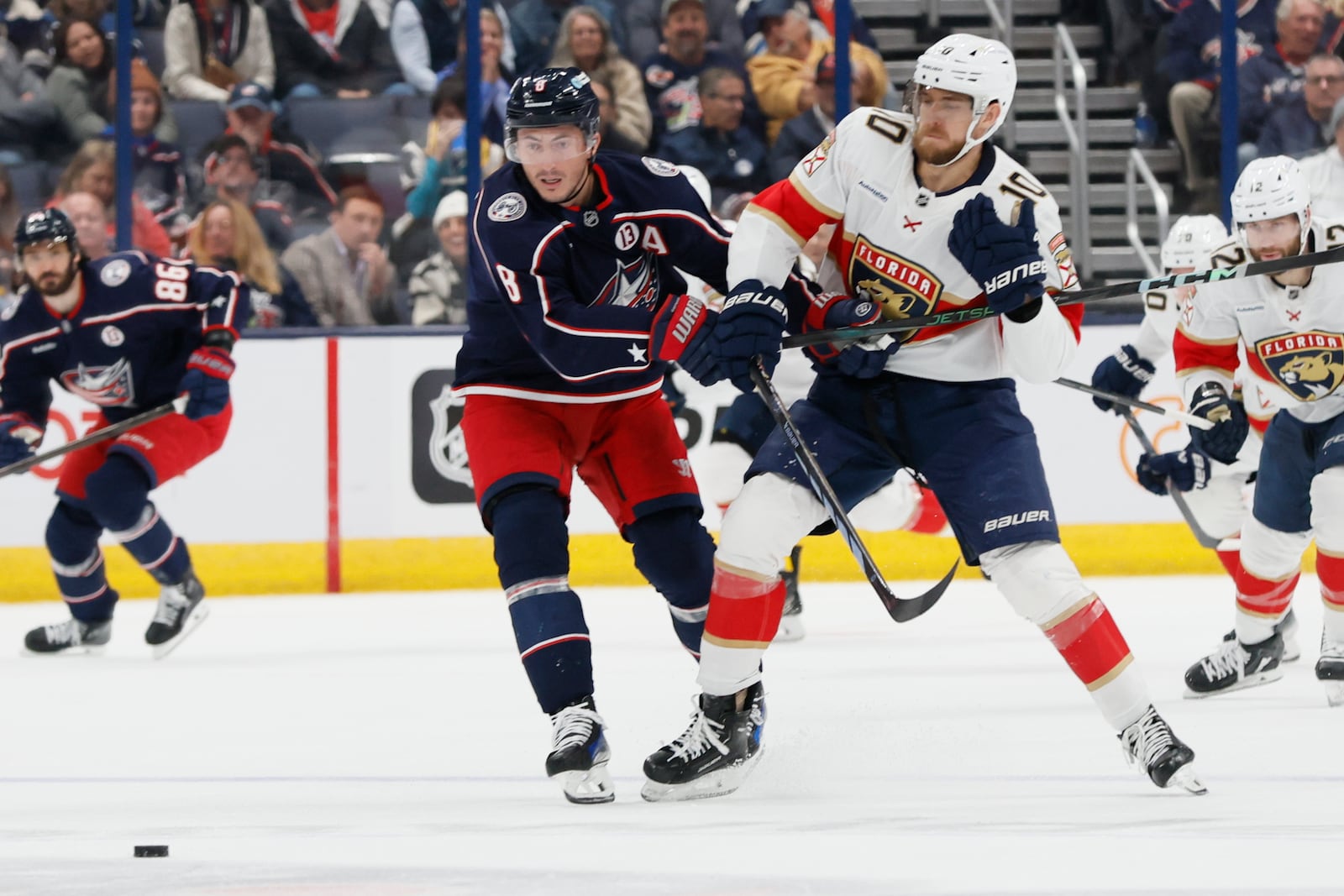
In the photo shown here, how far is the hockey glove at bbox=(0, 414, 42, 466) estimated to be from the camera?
4.93 metres

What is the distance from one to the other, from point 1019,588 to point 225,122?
4.87m

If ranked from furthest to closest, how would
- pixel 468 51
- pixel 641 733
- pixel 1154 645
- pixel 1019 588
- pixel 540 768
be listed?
pixel 468 51, pixel 1154 645, pixel 641 733, pixel 540 768, pixel 1019 588

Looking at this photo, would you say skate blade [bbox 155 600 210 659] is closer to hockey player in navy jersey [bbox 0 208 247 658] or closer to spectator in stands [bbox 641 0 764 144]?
hockey player in navy jersey [bbox 0 208 247 658]

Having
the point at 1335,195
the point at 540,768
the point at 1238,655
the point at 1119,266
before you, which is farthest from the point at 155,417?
the point at 1335,195

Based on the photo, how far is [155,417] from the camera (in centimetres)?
496

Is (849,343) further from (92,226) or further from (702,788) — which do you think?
(92,226)

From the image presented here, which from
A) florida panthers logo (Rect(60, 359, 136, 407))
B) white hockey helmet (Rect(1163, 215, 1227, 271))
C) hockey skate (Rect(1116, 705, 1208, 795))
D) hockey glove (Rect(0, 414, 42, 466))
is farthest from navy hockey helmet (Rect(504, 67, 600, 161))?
hockey glove (Rect(0, 414, 42, 466))

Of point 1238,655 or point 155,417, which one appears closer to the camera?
point 1238,655

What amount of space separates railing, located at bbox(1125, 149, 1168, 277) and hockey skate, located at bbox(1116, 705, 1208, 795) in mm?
4054

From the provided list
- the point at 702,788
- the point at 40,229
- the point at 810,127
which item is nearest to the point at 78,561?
the point at 40,229

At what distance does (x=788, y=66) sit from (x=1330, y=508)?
370 cm

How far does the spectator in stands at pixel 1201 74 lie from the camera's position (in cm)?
660

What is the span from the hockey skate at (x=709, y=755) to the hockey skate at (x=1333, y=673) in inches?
56.3

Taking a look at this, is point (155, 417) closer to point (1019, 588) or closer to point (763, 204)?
point (763, 204)
